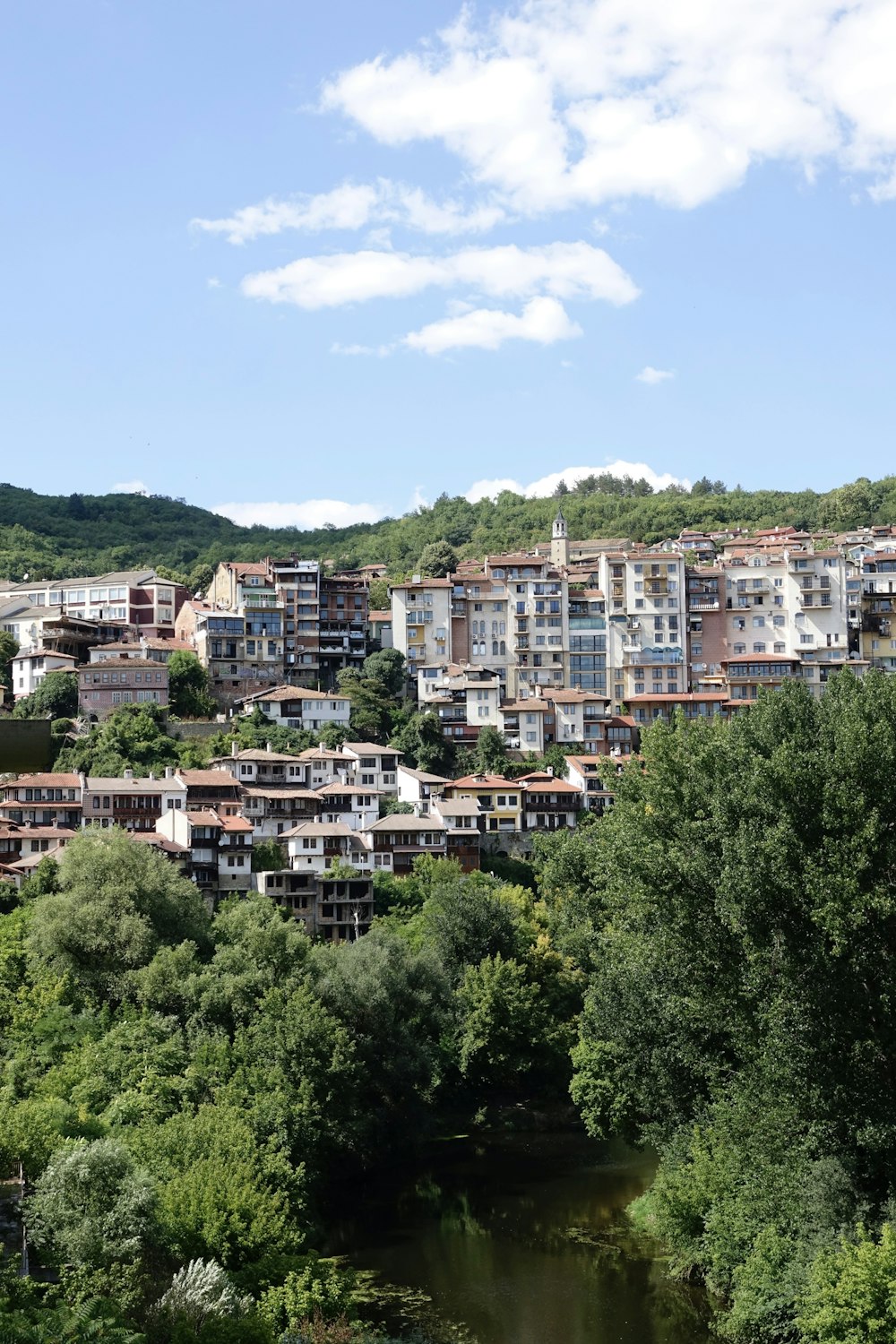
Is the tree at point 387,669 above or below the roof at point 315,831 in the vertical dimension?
above

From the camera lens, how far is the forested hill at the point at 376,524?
11062 centimetres

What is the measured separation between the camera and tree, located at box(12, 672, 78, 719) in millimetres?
68438

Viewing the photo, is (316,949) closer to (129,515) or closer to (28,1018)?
(28,1018)

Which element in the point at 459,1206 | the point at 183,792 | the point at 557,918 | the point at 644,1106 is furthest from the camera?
the point at 183,792

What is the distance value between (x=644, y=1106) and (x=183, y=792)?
3146 centimetres

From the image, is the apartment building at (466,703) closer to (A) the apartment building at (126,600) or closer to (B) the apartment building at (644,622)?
(B) the apartment building at (644,622)

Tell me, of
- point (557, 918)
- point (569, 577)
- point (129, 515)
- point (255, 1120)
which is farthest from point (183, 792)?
point (129, 515)

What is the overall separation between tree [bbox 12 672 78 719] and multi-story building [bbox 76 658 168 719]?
1.49ft

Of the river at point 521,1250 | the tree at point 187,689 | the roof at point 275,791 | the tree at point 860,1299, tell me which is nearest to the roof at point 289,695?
the tree at point 187,689

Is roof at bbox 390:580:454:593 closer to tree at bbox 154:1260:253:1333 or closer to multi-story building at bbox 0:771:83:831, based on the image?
multi-story building at bbox 0:771:83:831

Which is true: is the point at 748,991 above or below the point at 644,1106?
above

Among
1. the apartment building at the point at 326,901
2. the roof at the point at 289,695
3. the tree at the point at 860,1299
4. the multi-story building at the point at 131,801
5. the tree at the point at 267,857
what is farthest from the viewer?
the roof at the point at 289,695

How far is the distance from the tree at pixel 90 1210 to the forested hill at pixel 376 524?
81883mm

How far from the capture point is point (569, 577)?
87625 millimetres
